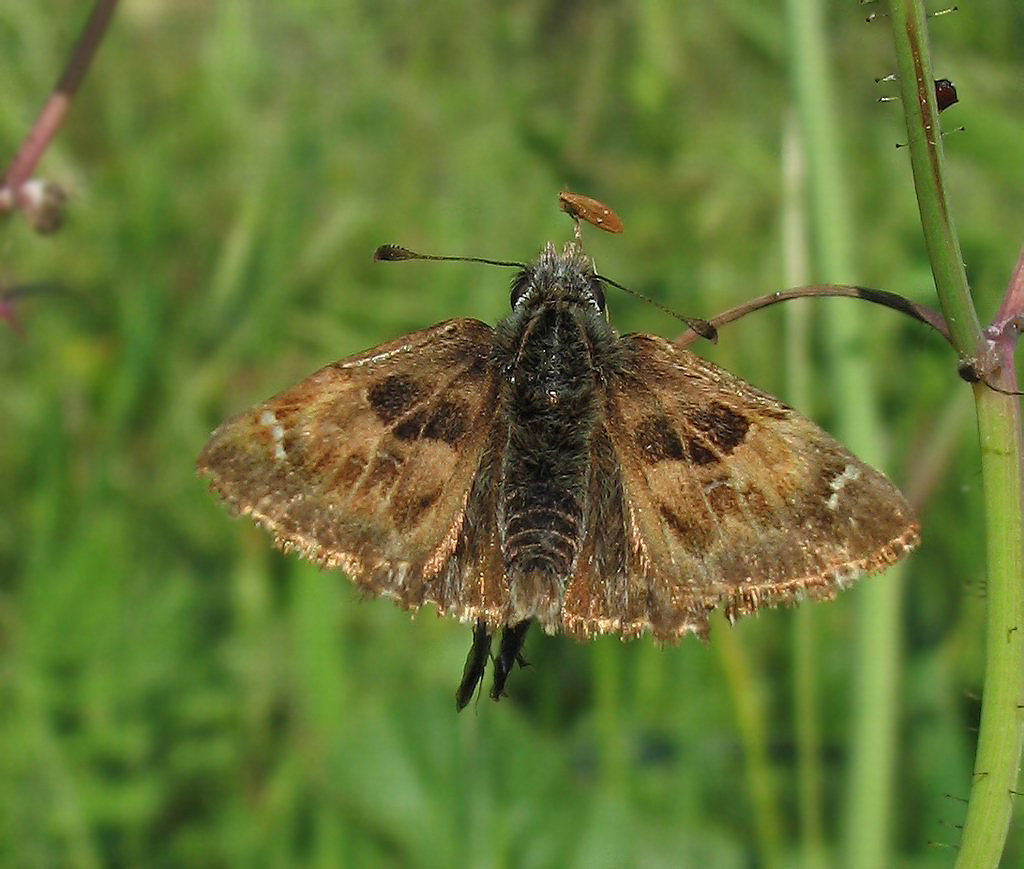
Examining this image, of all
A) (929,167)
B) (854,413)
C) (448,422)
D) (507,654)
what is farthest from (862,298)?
(854,413)

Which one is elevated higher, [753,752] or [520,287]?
[520,287]

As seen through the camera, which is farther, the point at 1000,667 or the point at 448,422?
the point at 448,422

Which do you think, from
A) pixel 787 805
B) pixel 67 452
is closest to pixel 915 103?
pixel 787 805

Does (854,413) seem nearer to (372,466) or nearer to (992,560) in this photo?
(372,466)

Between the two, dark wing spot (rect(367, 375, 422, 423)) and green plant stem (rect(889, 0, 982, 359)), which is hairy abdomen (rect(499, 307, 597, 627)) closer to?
dark wing spot (rect(367, 375, 422, 423))

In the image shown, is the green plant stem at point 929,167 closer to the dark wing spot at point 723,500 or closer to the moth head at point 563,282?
the dark wing spot at point 723,500

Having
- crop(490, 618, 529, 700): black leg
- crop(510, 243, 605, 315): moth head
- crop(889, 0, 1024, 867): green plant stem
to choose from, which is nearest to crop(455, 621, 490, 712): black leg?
crop(490, 618, 529, 700): black leg

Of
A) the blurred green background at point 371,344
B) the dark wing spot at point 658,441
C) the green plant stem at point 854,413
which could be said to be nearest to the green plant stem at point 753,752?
the blurred green background at point 371,344
